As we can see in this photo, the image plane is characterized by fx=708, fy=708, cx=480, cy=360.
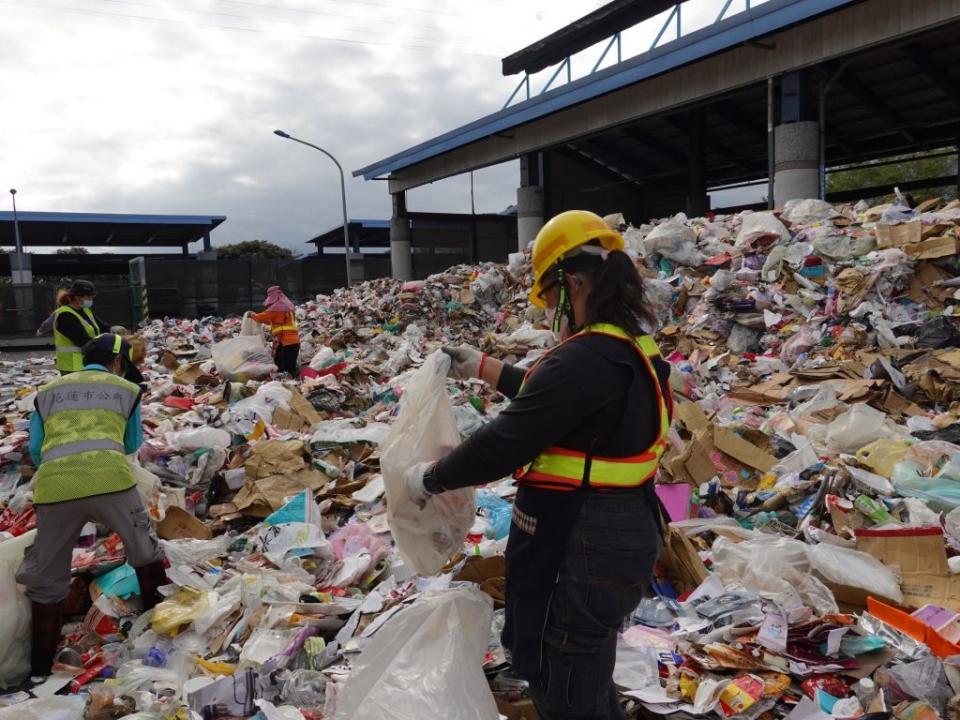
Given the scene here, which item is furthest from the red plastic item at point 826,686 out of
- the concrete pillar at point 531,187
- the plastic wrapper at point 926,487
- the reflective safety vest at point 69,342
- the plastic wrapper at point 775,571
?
the concrete pillar at point 531,187

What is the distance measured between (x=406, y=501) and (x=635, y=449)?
0.69 metres

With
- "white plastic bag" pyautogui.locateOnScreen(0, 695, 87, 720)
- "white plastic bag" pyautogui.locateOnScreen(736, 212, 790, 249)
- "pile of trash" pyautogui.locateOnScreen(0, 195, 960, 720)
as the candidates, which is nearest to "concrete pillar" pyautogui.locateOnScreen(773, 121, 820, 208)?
"white plastic bag" pyautogui.locateOnScreen(736, 212, 790, 249)

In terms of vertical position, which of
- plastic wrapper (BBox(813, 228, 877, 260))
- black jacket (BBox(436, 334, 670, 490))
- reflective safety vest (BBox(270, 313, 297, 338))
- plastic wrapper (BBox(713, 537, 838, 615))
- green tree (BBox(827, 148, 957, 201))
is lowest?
plastic wrapper (BBox(713, 537, 838, 615))

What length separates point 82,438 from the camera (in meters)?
2.99

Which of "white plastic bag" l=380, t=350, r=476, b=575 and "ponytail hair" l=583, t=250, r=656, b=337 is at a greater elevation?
"ponytail hair" l=583, t=250, r=656, b=337

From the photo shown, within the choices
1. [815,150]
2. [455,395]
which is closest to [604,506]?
[455,395]

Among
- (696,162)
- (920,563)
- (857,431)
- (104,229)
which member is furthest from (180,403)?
(104,229)

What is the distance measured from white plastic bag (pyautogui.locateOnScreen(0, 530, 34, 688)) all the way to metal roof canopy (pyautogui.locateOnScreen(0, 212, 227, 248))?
2803cm

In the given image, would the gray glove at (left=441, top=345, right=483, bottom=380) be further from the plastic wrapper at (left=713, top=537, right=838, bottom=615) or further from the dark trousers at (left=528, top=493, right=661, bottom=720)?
the plastic wrapper at (left=713, top=537, right=838, bottom=615)

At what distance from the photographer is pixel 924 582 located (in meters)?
2.86

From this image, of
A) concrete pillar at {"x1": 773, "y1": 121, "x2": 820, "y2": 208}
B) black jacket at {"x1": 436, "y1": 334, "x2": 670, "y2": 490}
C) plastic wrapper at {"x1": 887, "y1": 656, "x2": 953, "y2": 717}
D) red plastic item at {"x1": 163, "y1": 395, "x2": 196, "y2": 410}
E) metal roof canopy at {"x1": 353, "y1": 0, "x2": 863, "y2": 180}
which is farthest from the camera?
concrete pillar at {"x1": 773, "y1": 121, "x2": 820, "y2": 208}

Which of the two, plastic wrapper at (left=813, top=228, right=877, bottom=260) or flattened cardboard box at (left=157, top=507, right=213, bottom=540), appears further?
plastic wrapper at (left=813, top=228, right=877, bottom=260)

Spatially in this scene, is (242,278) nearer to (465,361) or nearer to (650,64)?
(650,64)

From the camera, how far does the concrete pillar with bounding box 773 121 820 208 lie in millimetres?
11258
